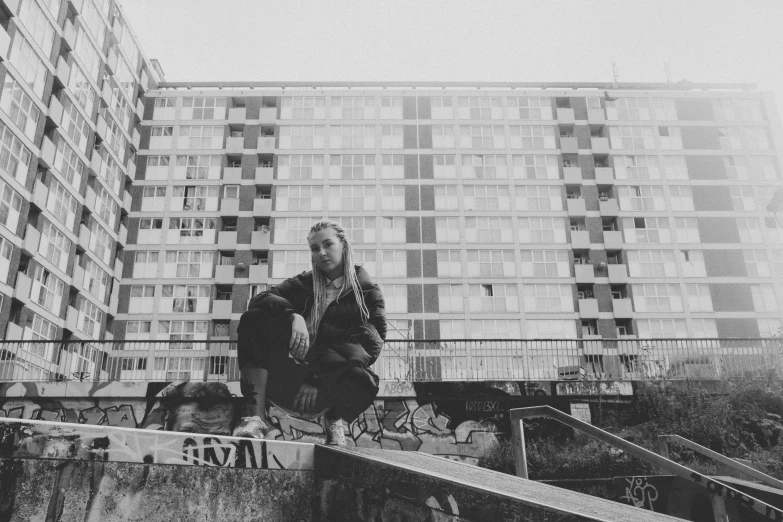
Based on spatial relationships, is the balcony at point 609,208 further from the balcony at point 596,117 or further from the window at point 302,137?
the window at point 302,137

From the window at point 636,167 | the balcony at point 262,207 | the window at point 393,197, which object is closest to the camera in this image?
the window at point 393,197

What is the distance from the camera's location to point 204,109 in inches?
2276

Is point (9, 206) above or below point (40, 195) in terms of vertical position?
below

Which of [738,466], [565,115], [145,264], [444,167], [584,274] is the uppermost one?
[565,115]

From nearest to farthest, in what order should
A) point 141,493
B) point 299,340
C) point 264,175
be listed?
point 141,493 < point 299,340 < point 264,175

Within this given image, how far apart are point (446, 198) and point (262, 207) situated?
14.3m

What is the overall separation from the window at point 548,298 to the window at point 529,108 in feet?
47.0

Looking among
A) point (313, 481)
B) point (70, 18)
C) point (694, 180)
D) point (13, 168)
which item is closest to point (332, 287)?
point (313, 481)

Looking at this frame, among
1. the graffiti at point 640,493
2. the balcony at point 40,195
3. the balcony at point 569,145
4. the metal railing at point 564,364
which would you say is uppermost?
the balcony at point 569,145

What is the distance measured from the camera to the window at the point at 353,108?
188ft

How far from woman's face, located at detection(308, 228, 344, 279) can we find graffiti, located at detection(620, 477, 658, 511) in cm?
450

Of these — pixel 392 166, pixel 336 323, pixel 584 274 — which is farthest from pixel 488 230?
pixel 336 323

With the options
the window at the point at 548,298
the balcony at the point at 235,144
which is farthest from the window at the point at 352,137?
the window at the point at 548,298

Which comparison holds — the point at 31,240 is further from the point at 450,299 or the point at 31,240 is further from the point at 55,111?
the point at 450,299
